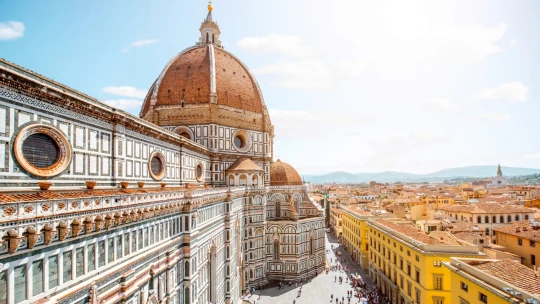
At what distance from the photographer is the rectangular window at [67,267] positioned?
1215 centimetres

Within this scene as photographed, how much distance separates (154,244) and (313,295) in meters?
28.8

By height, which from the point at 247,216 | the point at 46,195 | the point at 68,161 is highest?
the point at 68,161

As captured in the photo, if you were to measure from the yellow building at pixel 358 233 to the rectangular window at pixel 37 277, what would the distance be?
1875 inches

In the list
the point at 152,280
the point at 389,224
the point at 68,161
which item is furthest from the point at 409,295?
the point at 68,161

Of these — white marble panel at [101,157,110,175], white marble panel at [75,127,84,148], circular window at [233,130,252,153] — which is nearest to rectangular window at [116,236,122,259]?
white marble panel at [101,157,110,175]

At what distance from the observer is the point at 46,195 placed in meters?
12.2

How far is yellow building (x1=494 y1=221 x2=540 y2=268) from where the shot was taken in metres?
35.2

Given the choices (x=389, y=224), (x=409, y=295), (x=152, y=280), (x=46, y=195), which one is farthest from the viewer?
(x=389, y=224)

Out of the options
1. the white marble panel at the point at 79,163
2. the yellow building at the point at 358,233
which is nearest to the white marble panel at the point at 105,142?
the white marble panel at the point at 79,163

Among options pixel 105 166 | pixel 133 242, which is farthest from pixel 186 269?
pixel 105 166

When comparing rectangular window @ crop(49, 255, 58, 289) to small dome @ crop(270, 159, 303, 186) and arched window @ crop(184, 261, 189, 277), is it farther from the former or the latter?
small dome @ crop(270, 159, 303, 186)

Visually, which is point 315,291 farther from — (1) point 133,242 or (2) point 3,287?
(2) point 3,287

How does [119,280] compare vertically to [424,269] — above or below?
above

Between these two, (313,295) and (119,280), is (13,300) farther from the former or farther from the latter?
(313,295)
